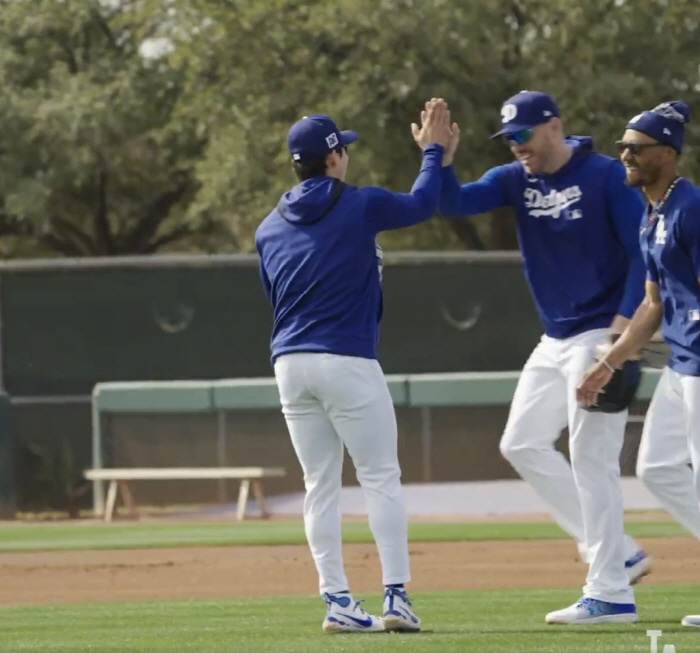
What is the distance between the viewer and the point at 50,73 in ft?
138

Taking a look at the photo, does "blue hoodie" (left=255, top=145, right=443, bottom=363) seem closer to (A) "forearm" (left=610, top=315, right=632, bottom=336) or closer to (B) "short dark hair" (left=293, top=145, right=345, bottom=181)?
(B) "short dark hair" (left=293, top=145, right=345, bottom=181)

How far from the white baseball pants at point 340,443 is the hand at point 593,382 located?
0.74m

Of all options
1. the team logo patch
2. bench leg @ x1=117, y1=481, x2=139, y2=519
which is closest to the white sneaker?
the team logo patch

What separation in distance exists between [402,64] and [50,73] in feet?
41.6

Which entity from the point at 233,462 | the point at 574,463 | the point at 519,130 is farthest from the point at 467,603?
the point at 233,462

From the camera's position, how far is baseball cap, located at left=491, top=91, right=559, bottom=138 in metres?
7.11

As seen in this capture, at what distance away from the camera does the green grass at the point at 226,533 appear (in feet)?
46.8

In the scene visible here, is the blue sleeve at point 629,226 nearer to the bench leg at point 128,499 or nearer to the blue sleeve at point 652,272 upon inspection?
the blue sleeve at point 652,272

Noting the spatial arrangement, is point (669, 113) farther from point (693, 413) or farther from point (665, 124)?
point (693, 413)

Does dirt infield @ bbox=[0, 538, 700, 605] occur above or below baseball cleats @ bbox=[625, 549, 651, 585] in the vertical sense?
below

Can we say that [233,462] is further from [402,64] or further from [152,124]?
[152,124]

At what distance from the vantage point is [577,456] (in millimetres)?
7039

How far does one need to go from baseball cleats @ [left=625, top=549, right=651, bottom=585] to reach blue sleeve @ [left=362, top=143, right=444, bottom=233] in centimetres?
172

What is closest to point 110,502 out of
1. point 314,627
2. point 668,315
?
point 314,627
